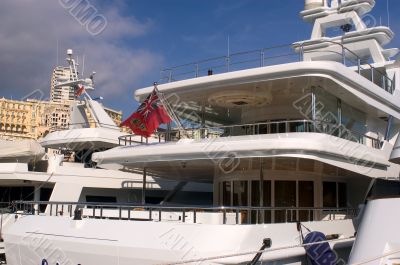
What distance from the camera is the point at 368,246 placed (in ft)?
27.2

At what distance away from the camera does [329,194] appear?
45.8 ft

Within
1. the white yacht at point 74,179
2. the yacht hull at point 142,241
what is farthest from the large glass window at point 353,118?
the white yacht at point 74,179

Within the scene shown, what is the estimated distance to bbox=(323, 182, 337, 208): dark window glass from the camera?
1376cm

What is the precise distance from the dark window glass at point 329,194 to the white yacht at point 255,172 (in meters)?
0.05

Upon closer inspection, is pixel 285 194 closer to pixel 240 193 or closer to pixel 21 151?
pixel 240 193

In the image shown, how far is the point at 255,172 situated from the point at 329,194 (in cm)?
243

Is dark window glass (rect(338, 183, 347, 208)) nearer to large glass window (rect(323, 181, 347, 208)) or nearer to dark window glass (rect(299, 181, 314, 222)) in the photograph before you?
large glass window (rect(323, 181, 347, 208))

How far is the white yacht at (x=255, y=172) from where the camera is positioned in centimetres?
915

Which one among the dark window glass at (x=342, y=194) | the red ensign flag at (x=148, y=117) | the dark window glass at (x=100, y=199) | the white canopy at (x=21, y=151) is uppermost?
the red ensign flag at (x=148, y=117)

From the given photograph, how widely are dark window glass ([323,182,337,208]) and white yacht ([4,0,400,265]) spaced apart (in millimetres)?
53

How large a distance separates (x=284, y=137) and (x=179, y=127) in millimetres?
4190

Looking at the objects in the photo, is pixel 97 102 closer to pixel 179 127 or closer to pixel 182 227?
pixel 179 127

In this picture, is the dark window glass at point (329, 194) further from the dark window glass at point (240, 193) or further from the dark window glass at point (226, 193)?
the dark window glass at point (226, 193)

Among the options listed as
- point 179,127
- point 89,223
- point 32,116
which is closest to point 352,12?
point 179,127
